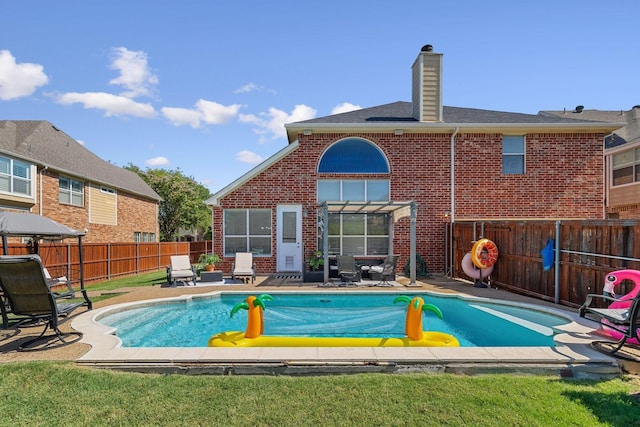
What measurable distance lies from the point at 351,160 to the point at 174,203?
2877cm

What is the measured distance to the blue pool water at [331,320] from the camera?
732 cm

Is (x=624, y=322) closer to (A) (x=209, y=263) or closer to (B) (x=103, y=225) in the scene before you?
(A) (x=209, y=263)

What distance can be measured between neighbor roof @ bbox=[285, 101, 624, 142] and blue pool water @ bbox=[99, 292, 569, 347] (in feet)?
23.5

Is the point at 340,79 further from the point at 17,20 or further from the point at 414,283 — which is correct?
the point at 17,20

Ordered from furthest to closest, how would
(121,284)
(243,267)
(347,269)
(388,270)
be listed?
(121,284) < (243,267) < (347,269) < (388,270)

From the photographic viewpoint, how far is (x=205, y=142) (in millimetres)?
25516

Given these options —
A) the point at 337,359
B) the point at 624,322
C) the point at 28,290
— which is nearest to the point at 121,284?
the point at 28,290

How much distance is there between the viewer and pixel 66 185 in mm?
20172

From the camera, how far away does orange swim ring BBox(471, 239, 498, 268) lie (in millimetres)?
11328

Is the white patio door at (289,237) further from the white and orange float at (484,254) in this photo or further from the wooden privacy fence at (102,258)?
the wooden privacy fence at (102,258)

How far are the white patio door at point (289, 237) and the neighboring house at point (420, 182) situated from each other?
0.04 metres

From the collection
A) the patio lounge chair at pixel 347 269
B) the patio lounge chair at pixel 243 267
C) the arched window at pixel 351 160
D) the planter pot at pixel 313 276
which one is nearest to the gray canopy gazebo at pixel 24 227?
the patio lounge chair at pixel 243 267

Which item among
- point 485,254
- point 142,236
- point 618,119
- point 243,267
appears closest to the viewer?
point 485,254

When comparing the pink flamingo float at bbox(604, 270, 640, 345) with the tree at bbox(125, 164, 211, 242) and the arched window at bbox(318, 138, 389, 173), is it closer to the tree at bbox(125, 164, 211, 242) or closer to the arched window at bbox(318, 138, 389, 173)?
the arched window at bbox(318, 138, 389, 173)
